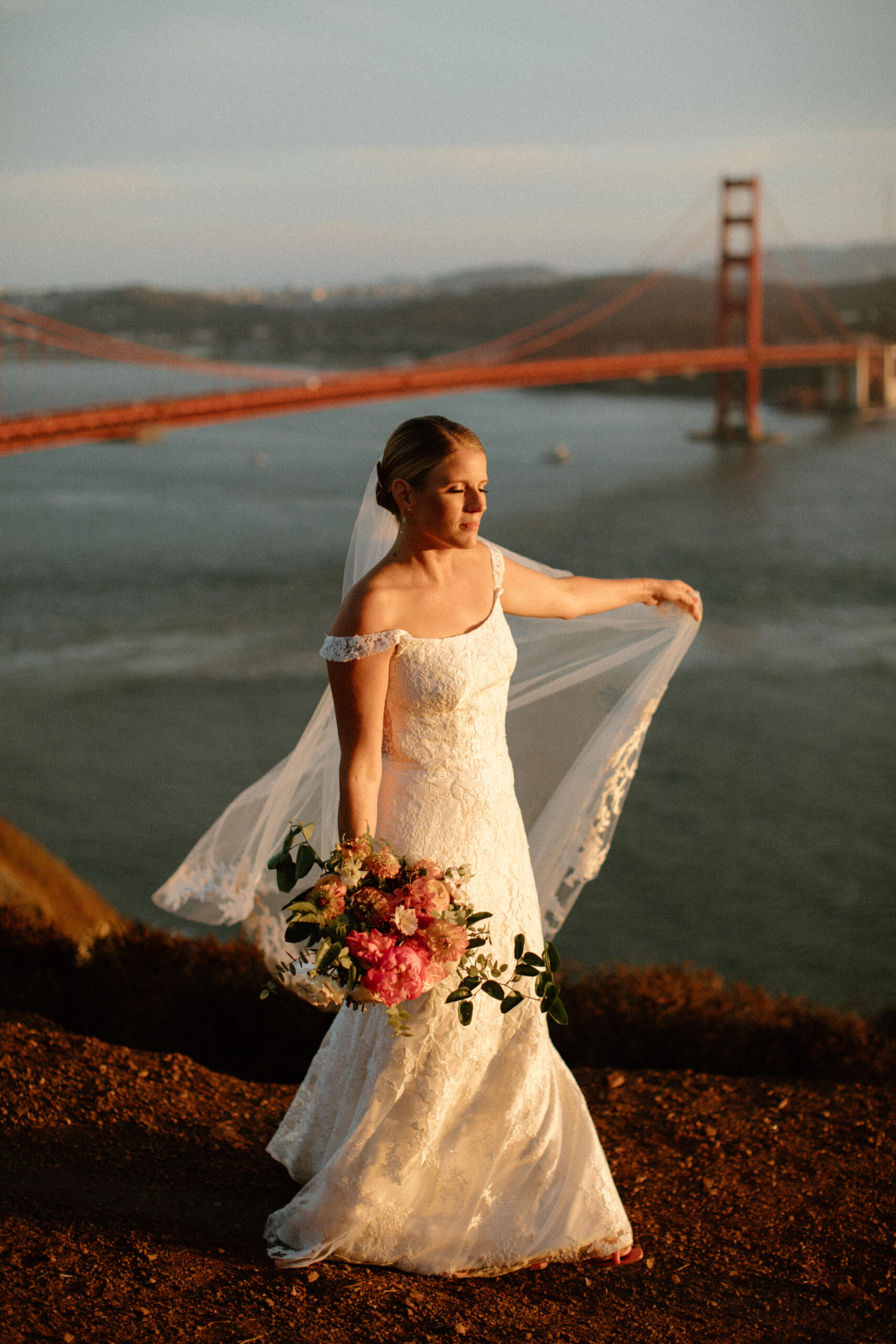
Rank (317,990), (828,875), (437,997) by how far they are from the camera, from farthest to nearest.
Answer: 1. (828,875)
2. (437,997)
3. (317,990)

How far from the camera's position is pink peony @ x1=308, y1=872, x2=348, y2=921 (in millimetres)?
1881

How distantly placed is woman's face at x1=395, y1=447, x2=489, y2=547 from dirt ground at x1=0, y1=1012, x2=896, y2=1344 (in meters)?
1.35

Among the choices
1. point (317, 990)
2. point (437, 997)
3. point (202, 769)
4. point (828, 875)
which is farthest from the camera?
point (202, 769)

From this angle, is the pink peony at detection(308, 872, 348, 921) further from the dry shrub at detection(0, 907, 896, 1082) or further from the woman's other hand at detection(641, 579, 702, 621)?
the dry shrub at detection(0, 907, 896, 1082)

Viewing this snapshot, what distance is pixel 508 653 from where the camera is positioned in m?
2.17

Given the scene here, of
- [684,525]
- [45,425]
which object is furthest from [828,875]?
[684,525]

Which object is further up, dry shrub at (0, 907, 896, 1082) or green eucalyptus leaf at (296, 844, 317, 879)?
green eucalyptus leaf at (296, 844, 317, 879)

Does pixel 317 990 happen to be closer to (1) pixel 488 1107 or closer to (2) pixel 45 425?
(1) pixel 488 1107

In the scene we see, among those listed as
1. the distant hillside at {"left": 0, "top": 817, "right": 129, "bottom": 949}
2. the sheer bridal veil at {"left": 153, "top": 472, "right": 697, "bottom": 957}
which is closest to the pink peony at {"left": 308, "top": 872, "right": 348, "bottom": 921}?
the sheer bridal veil at {"left": 153, "top": 472, "right": 697, "bottom": 957}

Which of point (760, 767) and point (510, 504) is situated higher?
point (510, 504)

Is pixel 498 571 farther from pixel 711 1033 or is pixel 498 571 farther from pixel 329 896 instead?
pixel 711 1033

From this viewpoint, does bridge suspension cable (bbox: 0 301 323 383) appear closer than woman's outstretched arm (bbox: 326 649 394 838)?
No

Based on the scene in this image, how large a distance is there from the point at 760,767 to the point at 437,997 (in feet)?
52.0

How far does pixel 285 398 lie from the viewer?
17156mm
